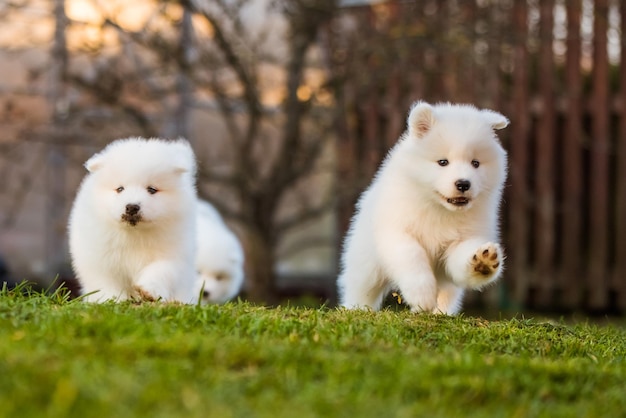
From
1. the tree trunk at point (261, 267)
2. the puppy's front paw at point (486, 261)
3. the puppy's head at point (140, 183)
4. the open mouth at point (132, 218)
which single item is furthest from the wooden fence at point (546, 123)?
the puppy's front paw at point (486, 261)

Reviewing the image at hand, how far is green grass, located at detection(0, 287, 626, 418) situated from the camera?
270 centimetres

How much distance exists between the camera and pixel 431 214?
5355mm

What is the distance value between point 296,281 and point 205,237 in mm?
5555

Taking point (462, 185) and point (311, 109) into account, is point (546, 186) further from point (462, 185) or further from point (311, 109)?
point (462, 185)

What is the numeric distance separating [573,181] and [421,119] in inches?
283

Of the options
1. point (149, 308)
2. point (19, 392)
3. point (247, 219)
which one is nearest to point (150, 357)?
point (19, 392)

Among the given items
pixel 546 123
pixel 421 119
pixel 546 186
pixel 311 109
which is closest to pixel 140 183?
pixel 421 119

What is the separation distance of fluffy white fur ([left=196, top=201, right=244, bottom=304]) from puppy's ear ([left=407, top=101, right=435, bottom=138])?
8.53 ft

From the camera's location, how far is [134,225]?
Result: 17.7 ft

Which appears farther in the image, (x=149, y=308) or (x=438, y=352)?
(x=149, y=308)

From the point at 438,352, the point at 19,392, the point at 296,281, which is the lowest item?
the point at 296,281

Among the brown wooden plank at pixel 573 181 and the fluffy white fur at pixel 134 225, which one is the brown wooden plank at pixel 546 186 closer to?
the brown wooden plank at pixel 573 181

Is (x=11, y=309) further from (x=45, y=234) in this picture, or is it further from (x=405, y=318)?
(x=45, y=234)

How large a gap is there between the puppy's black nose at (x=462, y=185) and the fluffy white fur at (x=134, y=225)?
5.39ft
